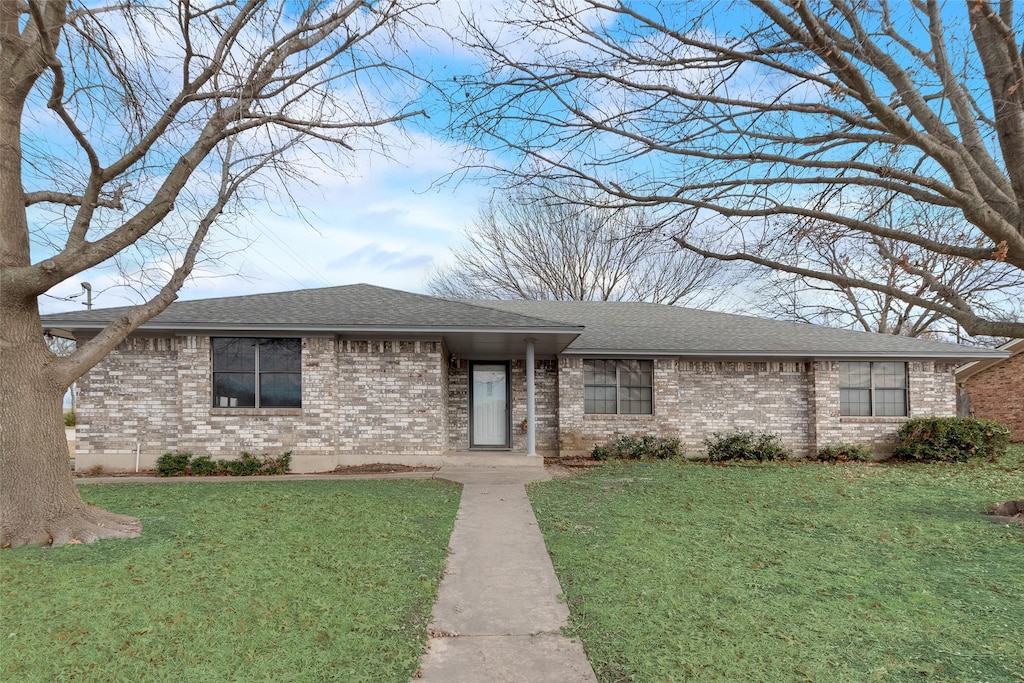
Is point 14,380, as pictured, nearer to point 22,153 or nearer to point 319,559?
point 22,153

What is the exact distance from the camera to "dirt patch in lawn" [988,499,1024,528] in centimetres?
781

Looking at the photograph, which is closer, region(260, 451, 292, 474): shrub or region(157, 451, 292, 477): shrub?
region(157, 451, 292, 477): shrub

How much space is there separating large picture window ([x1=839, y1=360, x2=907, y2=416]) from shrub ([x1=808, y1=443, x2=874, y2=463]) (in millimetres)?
997

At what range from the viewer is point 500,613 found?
16.0 ft

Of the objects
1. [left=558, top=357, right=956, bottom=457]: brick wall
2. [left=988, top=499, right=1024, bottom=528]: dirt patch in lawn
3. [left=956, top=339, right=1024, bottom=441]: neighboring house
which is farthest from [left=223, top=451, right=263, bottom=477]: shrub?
[left=956, top=339, right=1024, bottom=441]: neighboring house

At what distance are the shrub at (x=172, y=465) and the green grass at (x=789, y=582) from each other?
751 centimetres

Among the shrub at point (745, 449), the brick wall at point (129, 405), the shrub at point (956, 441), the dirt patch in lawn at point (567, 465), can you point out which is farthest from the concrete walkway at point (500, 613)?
the shrub at point (956, 441)

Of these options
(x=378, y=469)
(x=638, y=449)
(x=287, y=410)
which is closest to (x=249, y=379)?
(x=287, y=410)

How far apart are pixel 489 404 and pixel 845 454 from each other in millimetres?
9120

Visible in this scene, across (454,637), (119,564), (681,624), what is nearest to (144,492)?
(119,564)

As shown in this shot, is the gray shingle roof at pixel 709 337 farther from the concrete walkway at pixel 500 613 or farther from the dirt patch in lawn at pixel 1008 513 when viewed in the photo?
the concrete walkway at pixel 500 613

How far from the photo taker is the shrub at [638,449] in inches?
588

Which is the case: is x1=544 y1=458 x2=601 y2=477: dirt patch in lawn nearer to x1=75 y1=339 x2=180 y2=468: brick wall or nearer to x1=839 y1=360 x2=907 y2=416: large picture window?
x1=839 y1=360 x2=907 y2=416: large picture window

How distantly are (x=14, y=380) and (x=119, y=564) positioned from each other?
2440 millimetres
